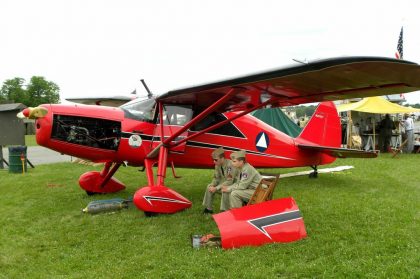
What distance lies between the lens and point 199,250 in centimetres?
436

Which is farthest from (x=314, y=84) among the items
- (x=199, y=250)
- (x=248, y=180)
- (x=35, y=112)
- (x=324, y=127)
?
(x=324, y=127)

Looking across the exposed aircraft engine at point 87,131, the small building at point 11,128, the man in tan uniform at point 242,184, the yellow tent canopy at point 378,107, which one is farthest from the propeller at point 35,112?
the yellow tent canopy at point 378,107

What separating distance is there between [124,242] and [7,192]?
5.43 m

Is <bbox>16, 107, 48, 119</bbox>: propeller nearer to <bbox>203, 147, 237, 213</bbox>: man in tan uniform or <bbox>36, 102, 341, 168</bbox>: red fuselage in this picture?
<bbox>36, 102, 341, 168</bbox>: red fuselage

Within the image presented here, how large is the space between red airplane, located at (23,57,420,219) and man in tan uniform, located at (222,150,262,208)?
1.01 m

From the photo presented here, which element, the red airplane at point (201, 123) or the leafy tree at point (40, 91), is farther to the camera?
the leafy tree at point (40, 91)

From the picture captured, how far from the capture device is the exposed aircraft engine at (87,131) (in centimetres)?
617

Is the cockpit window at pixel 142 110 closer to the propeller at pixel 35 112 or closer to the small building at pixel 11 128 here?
the propeller at pixel 35 112

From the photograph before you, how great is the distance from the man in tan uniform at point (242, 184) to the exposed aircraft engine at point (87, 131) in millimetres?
2438

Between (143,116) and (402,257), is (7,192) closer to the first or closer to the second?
(143,116)

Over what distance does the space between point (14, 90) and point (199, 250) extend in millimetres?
Result: 109011

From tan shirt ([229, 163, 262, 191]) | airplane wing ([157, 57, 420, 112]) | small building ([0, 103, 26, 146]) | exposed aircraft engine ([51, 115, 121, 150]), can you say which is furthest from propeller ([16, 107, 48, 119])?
small building ([0, 103, 26, 146])

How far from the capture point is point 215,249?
434 centimetres

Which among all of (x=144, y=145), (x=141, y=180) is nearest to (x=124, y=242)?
(x=144, y=145)
